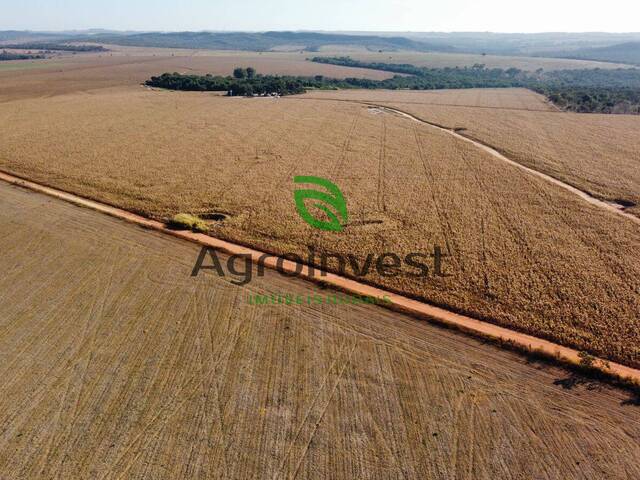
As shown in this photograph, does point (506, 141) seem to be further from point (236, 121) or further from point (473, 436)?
point (473, 436)

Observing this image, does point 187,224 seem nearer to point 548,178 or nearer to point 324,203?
point 324,203

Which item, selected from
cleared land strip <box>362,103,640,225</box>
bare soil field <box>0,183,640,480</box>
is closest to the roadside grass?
bare soil field <box>0,183,640,480</box>

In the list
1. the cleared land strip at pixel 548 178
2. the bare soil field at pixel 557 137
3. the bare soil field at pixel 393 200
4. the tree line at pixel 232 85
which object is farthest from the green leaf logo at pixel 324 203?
the tree line at pixel 232 85

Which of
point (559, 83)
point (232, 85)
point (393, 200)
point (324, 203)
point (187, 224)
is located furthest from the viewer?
point (559, 83)

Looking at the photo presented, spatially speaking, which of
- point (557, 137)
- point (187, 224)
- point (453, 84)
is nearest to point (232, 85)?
point (557, 137)

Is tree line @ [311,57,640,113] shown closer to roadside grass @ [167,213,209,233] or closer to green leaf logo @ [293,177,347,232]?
green leaf logo @ [293,177,347,232]
